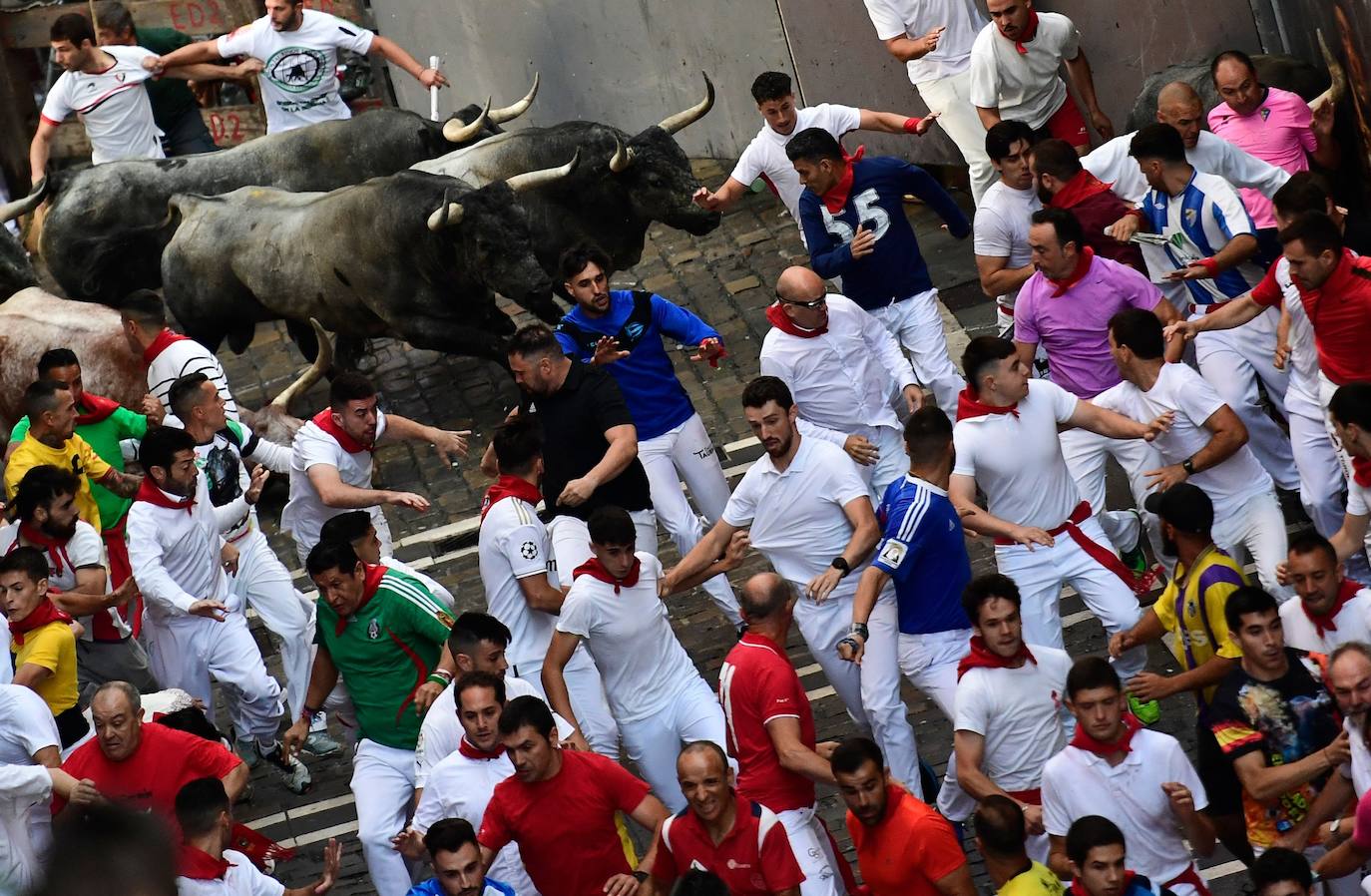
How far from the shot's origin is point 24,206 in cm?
1620

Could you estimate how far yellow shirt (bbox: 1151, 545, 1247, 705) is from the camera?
8461mm

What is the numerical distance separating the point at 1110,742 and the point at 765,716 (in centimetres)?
144

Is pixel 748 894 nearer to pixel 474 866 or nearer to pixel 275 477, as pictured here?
pixel 474 866

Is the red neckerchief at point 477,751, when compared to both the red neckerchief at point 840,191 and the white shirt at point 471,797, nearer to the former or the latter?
the white shirt at point 471,797

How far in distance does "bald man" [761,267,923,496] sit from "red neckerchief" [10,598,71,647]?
3.73 m

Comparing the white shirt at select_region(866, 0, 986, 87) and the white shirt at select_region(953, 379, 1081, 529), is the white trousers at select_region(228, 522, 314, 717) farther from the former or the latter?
the white shirt at select_region(866, 0, 986, 87)

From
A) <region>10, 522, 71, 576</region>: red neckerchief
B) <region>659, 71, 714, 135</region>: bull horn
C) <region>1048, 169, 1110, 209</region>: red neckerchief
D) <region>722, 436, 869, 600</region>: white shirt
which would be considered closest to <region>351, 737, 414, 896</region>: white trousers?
<region>722, 436, 869, 600</region>: white shirt

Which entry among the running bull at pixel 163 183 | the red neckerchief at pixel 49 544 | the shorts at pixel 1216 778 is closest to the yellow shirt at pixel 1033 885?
the shorts at pixel 1216 778

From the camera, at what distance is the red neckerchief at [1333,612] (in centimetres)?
811

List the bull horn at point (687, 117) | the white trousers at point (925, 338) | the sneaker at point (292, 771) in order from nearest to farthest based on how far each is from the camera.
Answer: the sneaker at point (292, 771)
the white trousers at point (925, 338)
the bull horn at point (687, 117)

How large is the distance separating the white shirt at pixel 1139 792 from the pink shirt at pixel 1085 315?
3261 mm

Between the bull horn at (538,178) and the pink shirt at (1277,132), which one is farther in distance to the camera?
the bull horn at (538,178)

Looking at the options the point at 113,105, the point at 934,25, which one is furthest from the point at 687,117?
the point at 113,105

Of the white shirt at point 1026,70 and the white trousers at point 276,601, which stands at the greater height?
the white shirt at point 1026,70
